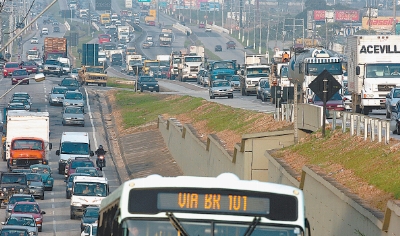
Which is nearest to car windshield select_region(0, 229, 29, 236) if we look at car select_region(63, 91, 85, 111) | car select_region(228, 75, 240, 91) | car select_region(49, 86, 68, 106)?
car select_region(63, 91, 85, 111)

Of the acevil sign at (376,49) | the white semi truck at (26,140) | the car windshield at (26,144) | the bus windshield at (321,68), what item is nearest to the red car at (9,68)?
the white semi truck at (26,140)

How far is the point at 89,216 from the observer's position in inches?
1480

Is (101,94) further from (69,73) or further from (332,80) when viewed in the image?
(332,80)

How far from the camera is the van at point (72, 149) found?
5619cm

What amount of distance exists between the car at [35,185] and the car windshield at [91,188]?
4838 millimetres

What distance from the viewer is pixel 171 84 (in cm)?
10688

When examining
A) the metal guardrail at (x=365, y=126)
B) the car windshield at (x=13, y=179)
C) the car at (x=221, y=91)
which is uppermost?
the metal guardrail at (x=365, y=126)

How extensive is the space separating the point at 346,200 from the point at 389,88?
89.3ft

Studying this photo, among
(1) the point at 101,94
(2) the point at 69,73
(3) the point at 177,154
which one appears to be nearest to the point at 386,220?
(3) the point at 177,154

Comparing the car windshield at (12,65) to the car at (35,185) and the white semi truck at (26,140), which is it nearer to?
the white semi truck at (26,140)

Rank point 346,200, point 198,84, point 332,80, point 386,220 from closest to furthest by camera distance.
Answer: point 386,220 → point 346,200 → point 332,80 → point 198,84

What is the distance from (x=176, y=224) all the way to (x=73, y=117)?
63613 mm

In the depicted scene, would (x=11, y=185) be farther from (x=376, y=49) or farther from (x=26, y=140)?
(x=376, y=49)

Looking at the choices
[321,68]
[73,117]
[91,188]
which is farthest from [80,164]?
[73,117]
